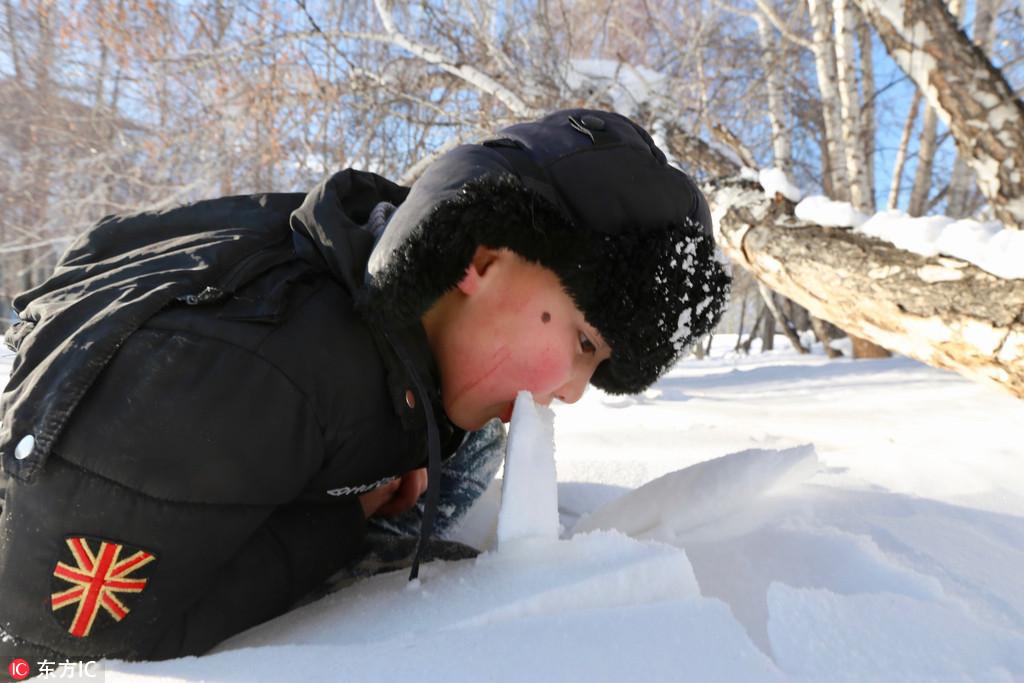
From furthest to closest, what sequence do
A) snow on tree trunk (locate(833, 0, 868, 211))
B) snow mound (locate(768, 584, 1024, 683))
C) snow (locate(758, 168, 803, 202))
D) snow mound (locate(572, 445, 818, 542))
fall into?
snow on tree trunk (locate(833, 0, 868, 211)) < snow (locate(758, 168, 803, 202)) < snow mound (locate(572, 445, 818, 542)) < snow mound (locate(768, 584, 1024, 683))

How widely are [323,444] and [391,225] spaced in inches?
12.2

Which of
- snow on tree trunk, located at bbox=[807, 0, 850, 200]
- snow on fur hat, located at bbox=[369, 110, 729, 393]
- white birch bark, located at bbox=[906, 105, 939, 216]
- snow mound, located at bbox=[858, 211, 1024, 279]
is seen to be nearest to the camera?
snow on fur hat, located at bbox=[369, 110, 729, 393]

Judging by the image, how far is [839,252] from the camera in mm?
1839

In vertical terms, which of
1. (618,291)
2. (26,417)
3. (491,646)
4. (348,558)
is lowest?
(348,558)

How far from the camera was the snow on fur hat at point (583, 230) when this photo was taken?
2.86 ft

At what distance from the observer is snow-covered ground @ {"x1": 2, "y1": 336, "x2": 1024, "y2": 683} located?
61cm

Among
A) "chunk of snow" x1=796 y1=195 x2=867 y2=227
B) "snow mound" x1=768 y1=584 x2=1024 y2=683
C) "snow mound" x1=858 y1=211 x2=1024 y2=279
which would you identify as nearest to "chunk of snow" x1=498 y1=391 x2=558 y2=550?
"snow mound" x1=768 y1=584 x2=1024 y2=683

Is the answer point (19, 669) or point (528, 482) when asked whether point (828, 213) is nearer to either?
point (528, 482)

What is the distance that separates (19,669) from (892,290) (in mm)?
1849

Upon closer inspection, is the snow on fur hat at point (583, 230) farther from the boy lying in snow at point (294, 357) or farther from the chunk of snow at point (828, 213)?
the chunk of snow at point (828, 213)

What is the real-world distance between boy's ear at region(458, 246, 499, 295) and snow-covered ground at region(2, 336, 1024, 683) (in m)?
0.32

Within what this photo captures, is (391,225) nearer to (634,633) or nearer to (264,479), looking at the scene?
(264,479)

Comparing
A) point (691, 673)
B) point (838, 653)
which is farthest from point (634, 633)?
point (838, 653)

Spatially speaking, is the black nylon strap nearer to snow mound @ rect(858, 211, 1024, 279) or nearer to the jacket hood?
the jacket hood
